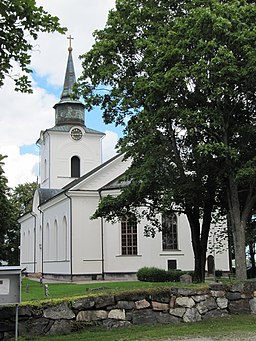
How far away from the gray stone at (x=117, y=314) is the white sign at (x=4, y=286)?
2.67 metres

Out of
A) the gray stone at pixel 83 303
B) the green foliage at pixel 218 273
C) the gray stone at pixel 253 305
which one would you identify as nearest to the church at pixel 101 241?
the green foliage at pixel 218 273

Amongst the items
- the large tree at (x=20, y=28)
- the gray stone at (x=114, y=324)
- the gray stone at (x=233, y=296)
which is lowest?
the gray stone at (x=114, y=324)

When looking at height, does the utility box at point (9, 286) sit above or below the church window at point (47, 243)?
below

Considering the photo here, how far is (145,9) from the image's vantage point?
66.0 ft

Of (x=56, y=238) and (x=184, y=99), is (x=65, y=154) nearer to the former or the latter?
(x=56, y=238)

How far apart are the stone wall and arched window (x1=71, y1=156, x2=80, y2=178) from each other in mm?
36052

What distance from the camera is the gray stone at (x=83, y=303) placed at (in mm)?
9883

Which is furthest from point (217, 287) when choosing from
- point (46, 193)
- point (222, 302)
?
point (46, 193)

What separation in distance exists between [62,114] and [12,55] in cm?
3965

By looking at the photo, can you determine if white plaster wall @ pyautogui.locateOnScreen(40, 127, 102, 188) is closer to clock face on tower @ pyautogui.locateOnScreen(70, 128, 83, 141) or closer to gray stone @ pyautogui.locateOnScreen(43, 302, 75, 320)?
clock face on tower @ pyautogui.locateOnScreen(70, 128, 83, 141)

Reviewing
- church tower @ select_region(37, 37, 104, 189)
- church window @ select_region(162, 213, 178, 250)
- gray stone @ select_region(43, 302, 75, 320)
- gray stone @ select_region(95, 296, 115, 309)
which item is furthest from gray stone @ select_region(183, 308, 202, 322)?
church tower @ select_region(37, 37, 104, 189)

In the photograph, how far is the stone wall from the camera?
946cm

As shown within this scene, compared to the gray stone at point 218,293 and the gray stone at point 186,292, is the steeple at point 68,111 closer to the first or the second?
the gray stone at point 218,293

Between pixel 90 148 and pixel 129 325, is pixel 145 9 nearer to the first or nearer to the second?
pixel 129 325
